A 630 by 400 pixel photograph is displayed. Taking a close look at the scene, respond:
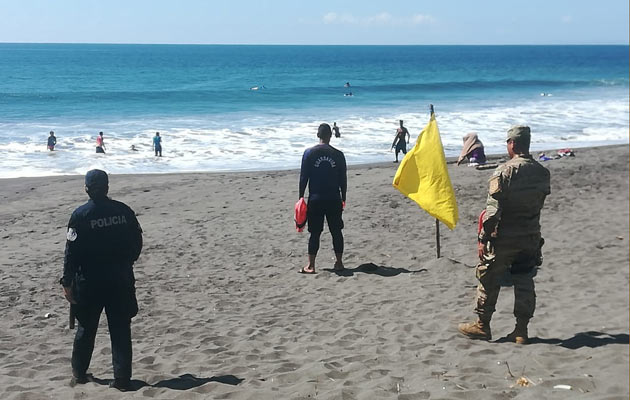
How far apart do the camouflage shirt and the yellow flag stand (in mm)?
2555

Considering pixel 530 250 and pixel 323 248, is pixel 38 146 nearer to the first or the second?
pixel 323 248

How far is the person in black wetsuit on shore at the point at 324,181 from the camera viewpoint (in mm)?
8070

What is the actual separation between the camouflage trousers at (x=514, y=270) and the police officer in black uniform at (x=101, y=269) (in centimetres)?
264

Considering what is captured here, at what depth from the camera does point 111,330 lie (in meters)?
5.16

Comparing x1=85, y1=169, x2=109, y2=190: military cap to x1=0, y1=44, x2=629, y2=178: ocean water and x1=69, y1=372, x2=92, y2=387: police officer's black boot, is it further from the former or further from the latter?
x1=0, y1=44, x2=629, y2=178: ocean water

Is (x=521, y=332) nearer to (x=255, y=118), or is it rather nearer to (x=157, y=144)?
(x=157, y=144)

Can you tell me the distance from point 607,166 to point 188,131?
18.8 m

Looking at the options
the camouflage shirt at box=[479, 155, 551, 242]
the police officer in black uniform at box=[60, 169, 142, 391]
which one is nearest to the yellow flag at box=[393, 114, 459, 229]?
the camouflage shirt at box=[479, 155, 551, 242]

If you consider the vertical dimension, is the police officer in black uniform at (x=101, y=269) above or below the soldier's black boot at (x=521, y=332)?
above

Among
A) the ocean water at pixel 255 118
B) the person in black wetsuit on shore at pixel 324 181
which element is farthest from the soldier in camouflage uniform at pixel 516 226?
the ocean water at pixel 255 118

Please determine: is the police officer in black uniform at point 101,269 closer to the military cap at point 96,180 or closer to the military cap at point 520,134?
the military cap at point 96,180

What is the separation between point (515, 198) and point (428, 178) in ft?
9.31

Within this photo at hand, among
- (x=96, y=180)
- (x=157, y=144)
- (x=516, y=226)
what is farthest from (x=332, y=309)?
(x=157, y=144)

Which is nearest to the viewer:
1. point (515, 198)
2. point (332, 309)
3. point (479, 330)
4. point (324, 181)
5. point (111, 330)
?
point (111, 330)
